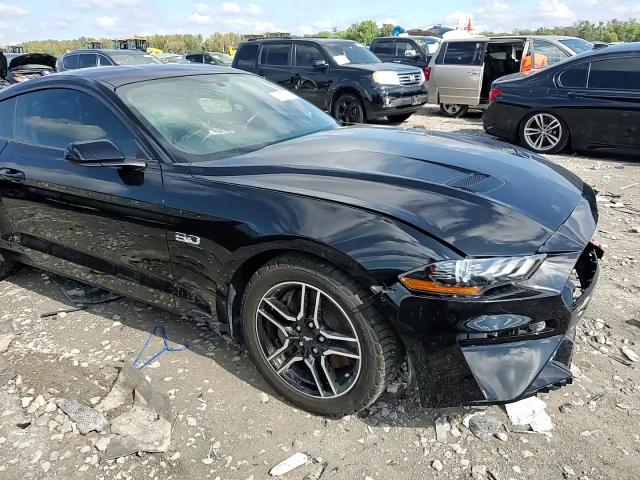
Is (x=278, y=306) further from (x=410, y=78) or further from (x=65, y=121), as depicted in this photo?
(x=410, y=78)

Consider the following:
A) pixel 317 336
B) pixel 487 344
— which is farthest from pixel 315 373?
pixel 487 344

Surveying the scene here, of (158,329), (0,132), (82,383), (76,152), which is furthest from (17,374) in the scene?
(0,132)

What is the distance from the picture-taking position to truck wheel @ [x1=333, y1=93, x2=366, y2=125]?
9.75 meters

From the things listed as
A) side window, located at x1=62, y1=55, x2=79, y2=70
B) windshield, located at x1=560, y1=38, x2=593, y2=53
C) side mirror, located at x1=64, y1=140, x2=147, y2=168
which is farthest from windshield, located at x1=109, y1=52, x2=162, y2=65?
side mirror, located at x1=64, y1=140, x2=147, y2=168

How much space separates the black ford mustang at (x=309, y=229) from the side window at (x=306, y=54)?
7.06 m

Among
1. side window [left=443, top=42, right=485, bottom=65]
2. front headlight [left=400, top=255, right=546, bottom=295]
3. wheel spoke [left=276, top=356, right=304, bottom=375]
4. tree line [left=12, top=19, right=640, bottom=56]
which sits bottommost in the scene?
wheel spoke [left=276, top=356, right=304, bottom=375]

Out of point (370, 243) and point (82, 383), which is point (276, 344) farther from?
point (82, 383)

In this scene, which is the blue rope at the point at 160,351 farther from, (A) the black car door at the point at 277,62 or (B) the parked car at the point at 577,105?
(A) the black car door at the point at 277,62

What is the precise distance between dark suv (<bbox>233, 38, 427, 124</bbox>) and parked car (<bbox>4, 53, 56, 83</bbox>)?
7712mm

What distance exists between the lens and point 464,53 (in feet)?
34.8

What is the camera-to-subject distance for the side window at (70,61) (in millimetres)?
13472

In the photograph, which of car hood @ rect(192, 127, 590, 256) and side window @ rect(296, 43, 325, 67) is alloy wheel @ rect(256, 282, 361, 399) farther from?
side window @ rect(296, 43, 325, 67)

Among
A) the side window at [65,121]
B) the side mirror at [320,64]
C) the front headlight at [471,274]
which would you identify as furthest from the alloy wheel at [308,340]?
the side mirror at [320,64]

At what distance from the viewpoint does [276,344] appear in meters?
2.61
